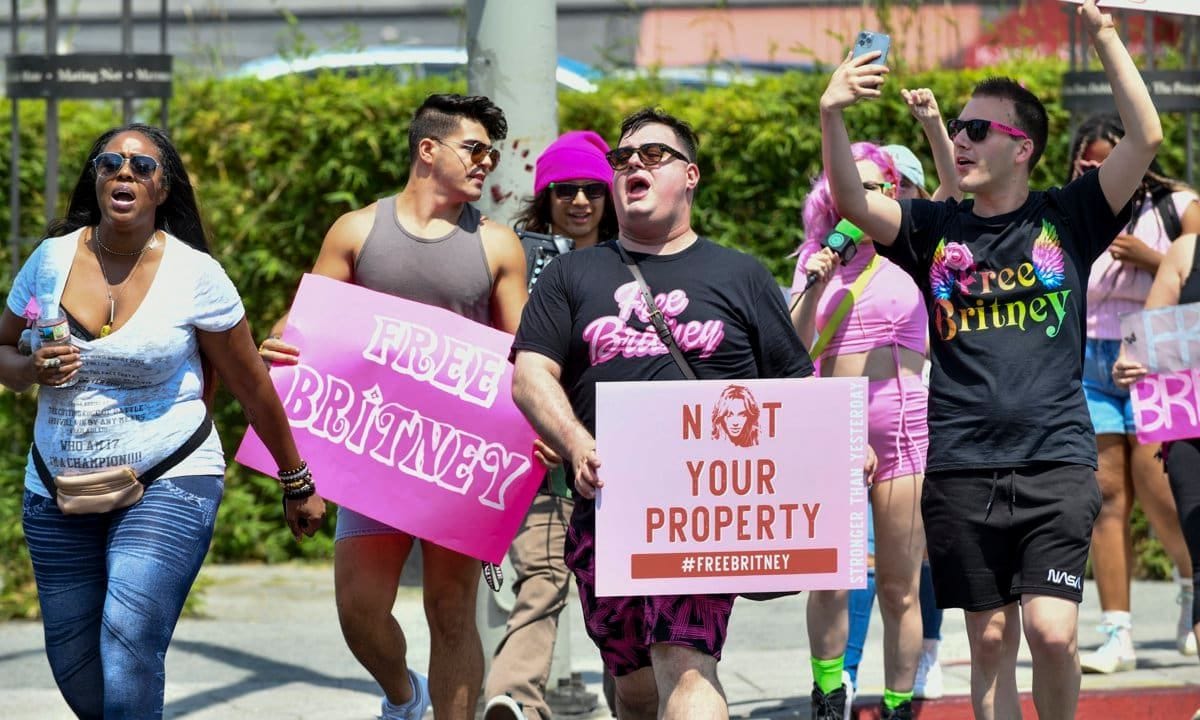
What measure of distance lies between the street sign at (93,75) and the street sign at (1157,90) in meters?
4.43

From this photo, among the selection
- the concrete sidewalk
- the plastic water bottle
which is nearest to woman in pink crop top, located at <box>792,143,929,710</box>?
the concrete sidewalk

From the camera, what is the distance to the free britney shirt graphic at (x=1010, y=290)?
514 centimetres

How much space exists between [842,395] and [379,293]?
1.65 m

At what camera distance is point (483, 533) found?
5594 millimetres

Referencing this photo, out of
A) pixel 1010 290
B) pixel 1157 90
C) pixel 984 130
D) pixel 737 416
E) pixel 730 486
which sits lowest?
pixel 730 486

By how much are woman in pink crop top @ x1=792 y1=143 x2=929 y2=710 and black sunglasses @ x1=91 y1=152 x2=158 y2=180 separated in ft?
7.56

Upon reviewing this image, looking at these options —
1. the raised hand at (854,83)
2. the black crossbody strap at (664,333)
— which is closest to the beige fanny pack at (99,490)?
the black crossbody strap at (664,333)

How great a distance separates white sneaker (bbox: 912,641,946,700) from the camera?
6828 millimetres

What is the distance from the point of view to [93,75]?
8398mm

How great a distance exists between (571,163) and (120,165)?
2.03 m

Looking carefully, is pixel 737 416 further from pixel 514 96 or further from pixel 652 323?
pixel 514 96

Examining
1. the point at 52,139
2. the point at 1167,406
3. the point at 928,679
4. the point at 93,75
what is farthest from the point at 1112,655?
the point at 52,139

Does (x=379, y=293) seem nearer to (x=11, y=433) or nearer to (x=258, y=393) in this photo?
(x=258, y=393)

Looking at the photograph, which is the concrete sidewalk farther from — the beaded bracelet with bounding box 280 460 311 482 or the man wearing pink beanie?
the beaded bracelet with bounding box 280 460 311 482
